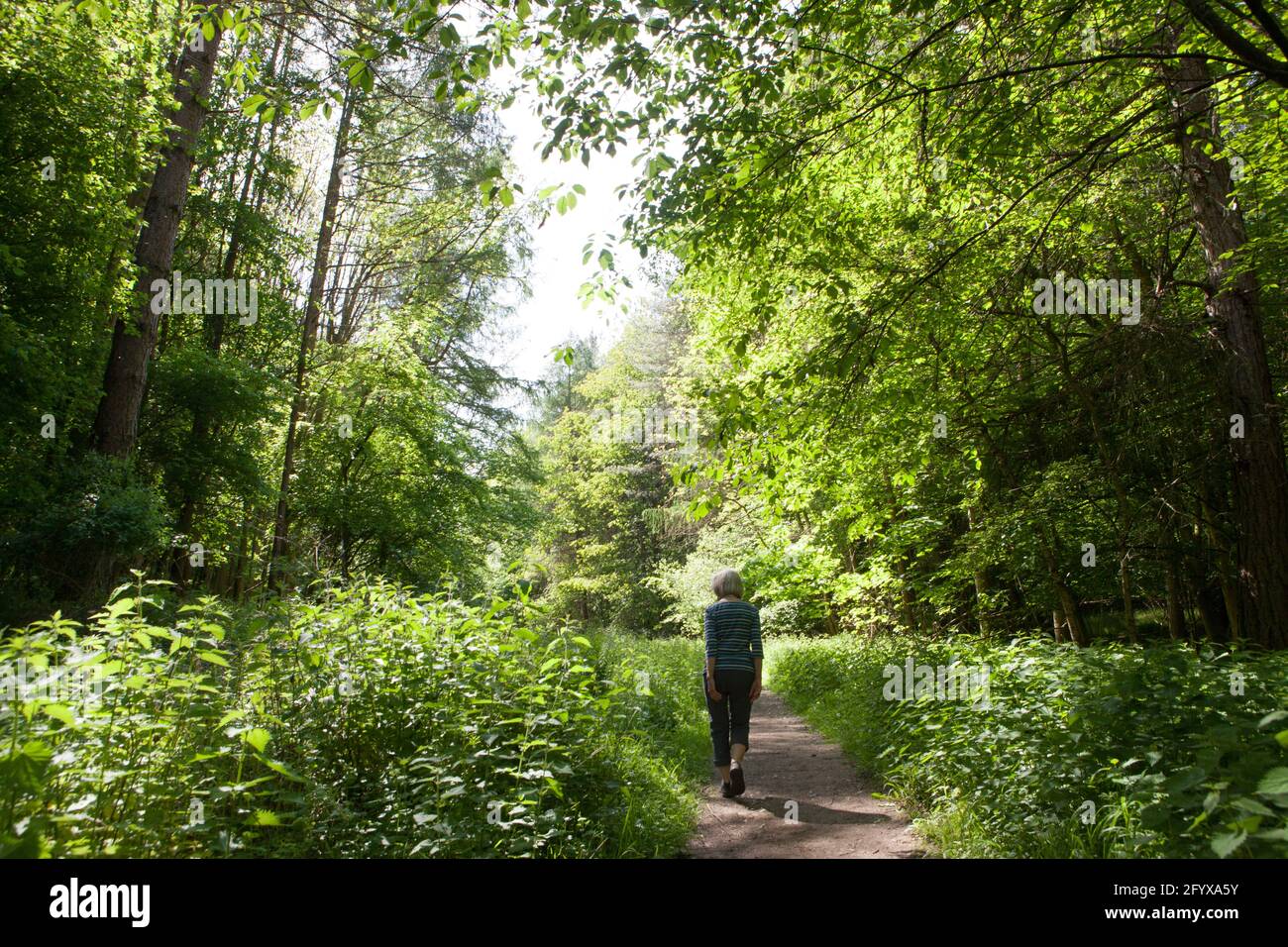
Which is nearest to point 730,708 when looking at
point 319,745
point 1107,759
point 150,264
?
point 1107,759

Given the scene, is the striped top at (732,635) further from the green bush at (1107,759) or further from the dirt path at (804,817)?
the green bush at (1107,759)

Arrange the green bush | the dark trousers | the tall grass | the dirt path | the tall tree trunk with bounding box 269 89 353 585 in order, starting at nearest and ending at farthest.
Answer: the tall grass
the green bush
the dirt path
the dark trousers
the tall tree trunk with bounding box 269 89 353 585

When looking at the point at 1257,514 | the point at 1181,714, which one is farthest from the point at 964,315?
the point at 1181,714

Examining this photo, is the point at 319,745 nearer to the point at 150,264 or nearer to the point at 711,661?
the point at 711,661

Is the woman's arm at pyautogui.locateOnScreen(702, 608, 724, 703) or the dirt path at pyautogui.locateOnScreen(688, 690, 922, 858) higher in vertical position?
the woman's arm at pyautogui.locateOnScreen(702, 608, 724, 703)

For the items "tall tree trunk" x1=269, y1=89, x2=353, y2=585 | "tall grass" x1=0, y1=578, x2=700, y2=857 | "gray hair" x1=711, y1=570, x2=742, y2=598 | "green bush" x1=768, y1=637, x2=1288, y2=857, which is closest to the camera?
"tall grass" x1=0, y1=578, x2=700, y2=857

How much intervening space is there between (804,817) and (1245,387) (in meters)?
6.10

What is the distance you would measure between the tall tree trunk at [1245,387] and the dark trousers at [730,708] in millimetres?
5022

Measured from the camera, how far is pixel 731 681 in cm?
662

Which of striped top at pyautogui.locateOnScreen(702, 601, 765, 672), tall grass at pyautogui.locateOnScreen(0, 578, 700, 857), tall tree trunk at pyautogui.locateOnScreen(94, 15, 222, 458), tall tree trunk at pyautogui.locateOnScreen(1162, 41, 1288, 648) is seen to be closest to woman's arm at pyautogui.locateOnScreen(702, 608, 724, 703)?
striped top at pyautogui.locateOnScreen(702, 601, 765, 672)

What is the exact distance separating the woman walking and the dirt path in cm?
31

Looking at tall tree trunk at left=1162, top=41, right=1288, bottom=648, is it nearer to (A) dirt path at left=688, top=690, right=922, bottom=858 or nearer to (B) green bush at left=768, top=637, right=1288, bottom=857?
(B) green bush at left=768, top=637, right=1288, bottom=857

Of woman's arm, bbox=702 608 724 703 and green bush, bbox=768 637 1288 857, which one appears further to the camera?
woman's arm, bbox=702 608 724 703

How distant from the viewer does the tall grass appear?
9.52 ft
